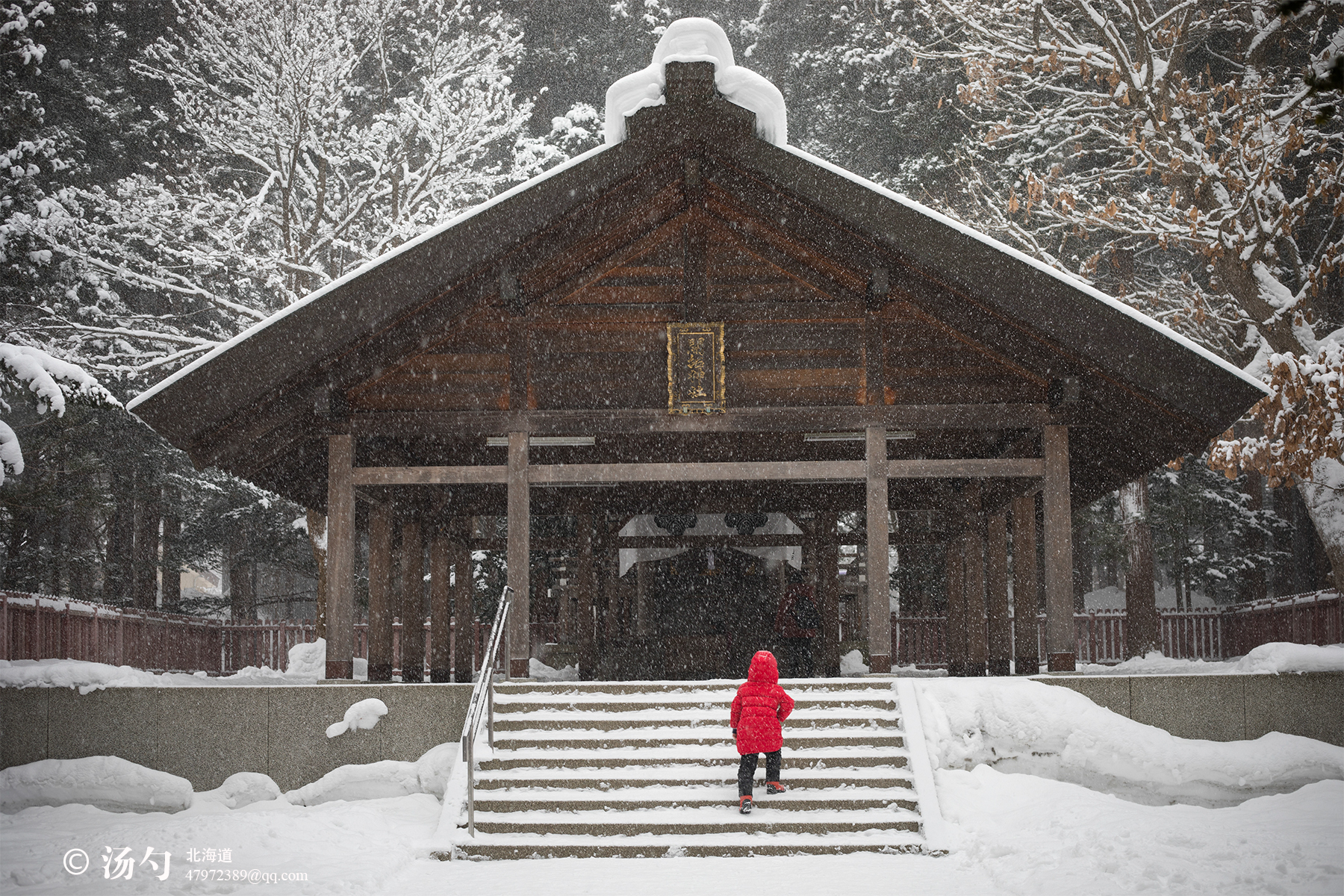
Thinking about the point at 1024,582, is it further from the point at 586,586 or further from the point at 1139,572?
the point at 1139,572

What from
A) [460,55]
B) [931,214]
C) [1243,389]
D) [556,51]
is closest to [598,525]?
[931,214]

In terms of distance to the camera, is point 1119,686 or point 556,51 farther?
point 556,51

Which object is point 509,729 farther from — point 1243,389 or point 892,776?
point 1243,389

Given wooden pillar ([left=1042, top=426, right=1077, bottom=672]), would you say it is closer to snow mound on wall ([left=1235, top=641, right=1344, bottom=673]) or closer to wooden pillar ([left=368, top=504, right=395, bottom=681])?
Result: snow mound on wall ([left=1235, top=641, right=1344, bottom=673])

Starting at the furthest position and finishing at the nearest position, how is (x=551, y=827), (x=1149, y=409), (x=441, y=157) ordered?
A: (x=441, y=157) < (x=1149, y=409) < (x=551, y=827)

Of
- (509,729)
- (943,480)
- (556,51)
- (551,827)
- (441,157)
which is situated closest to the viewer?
(551,827)

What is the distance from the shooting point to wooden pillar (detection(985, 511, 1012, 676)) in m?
13.2

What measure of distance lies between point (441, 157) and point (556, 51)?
26.0 ft

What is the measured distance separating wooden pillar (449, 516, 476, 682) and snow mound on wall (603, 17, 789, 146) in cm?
692

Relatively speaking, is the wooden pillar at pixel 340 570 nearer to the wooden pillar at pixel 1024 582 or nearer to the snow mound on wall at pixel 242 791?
the snow mound on wall at pixel 242 791

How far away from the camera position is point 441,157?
19.7 meters

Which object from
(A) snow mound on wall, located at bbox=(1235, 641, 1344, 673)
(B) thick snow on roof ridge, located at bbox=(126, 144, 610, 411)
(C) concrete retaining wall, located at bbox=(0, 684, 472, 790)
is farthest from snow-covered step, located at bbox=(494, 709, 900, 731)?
(B) thick snow on roof ridge, located at bbox=(126, 144, 610, 411)

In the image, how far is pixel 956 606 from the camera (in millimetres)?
14484
